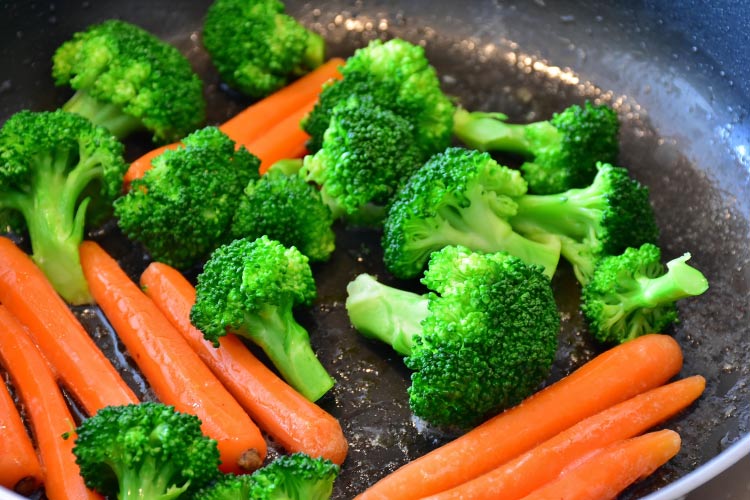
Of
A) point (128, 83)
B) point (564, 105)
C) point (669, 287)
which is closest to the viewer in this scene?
point (669, 287)

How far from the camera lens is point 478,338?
220cm

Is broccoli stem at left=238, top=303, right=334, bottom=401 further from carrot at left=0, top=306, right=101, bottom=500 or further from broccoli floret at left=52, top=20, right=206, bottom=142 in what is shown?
broccoli floret at left=52, top=20, right=206, bottom=142

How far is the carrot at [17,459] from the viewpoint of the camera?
214 centimetres

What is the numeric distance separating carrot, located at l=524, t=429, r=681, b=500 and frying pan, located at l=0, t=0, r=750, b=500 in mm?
85

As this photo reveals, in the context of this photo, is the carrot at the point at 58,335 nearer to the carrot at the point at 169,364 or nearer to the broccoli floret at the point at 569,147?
the carrot at the point at 169,364

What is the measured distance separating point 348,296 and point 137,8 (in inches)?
→ 59.2

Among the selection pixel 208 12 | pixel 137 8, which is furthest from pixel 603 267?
pixel 137 8

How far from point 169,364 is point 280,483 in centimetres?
53

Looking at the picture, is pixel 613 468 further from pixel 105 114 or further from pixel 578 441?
pixel 105 114

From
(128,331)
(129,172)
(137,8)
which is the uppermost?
(137,8)

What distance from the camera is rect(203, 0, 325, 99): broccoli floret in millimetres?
3135

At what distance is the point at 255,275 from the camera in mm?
2346

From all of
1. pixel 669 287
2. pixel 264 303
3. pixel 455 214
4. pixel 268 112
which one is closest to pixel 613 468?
pixel 669 287

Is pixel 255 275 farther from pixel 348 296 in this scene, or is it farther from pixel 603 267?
pixel 603 267
